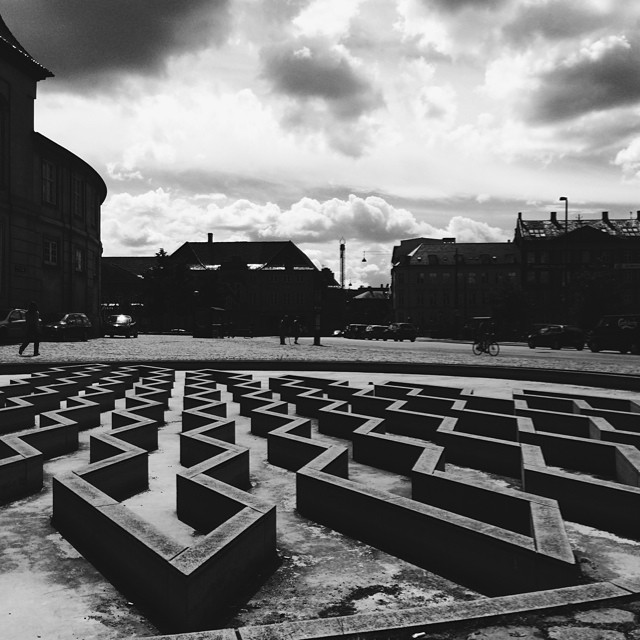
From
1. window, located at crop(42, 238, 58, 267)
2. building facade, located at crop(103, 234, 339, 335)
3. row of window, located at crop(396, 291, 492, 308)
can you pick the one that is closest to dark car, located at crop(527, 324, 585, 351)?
window, located at crop(42, 238, 58, 267)

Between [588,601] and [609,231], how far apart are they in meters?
93.0

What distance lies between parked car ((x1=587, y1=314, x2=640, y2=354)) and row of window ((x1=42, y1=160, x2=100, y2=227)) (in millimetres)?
29525

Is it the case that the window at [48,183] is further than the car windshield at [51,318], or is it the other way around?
the window at [48,183]

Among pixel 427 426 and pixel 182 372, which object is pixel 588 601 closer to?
pixel 427 426

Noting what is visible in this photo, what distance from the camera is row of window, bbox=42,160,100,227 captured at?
30.8 metres

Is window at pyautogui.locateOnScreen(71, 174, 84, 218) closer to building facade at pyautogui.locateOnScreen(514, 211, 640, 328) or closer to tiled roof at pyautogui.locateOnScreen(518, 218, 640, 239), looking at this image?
building facade at pyautogui.locateOnScreen(514, 211, 640, 328)

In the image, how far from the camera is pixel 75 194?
33469 millimetres

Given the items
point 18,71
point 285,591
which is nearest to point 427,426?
point 285,591

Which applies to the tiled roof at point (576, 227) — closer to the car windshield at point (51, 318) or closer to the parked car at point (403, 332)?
the parked car at point (403, 332)

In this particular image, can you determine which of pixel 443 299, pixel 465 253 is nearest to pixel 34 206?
pixel 443 299

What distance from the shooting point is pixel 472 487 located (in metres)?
3.08

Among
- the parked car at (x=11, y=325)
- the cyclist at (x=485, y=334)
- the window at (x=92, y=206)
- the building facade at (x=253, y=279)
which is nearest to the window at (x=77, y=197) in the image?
the window at (x=92, y=206)

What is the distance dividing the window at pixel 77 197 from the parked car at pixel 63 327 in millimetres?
8874

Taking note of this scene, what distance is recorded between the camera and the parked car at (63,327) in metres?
26.0
